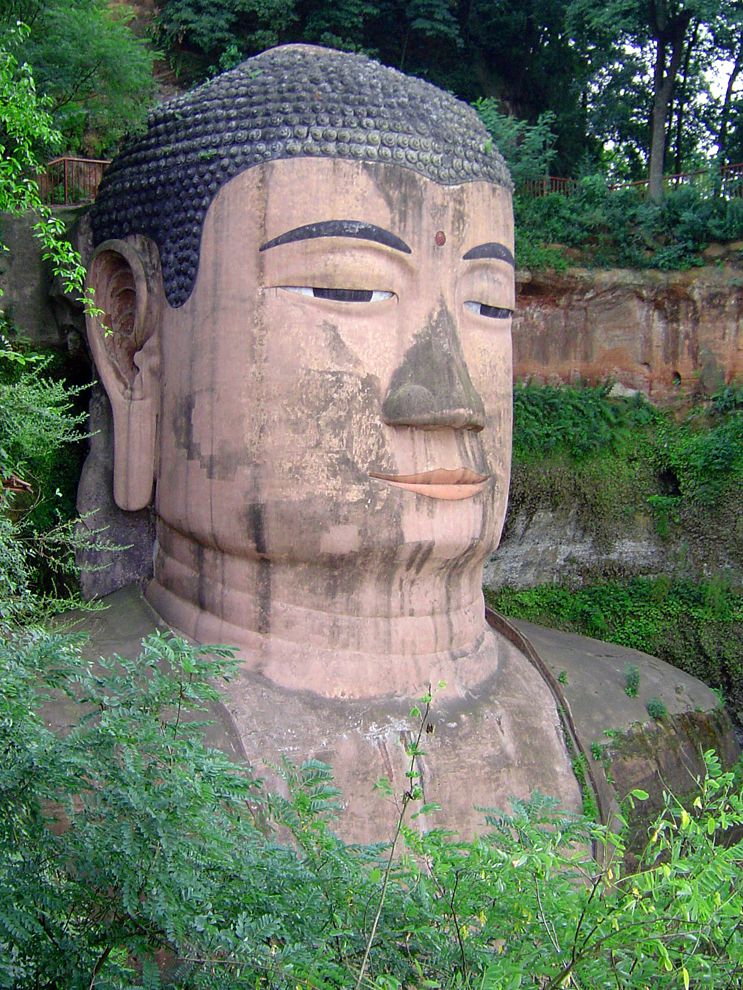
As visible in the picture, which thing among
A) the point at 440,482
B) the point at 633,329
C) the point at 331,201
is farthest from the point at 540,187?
the point at 440,482

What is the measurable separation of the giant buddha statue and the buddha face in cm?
1

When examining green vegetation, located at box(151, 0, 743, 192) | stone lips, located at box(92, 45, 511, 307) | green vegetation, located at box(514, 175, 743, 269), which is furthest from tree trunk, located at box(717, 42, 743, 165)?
stone lips, located at box(92, 45, 511, 307)

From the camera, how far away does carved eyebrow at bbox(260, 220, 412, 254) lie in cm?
666

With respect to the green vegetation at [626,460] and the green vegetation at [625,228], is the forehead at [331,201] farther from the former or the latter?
the green vegetation at [625,228]

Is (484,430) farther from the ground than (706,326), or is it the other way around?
(706,326)

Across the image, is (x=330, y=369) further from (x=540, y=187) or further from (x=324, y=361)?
(x=540, y=187)

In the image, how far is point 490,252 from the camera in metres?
7.18

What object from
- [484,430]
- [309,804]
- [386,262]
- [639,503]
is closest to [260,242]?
[386,262]

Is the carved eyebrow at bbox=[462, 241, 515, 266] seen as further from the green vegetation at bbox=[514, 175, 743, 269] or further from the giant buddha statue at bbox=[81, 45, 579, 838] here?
the green vegetation at bbox=[514, 175, 743, 269]

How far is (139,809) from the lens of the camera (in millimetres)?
3695

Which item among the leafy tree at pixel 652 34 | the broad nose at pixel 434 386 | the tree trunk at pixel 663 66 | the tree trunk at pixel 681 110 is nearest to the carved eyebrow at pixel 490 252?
the broad nose at pixel 434 386

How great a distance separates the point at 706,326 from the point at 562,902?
9033 millimetres

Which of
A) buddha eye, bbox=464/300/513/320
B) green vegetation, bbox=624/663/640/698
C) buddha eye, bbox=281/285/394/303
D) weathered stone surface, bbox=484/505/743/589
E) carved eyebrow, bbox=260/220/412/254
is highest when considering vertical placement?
carved eyebrow, bbox=260/220/412/254

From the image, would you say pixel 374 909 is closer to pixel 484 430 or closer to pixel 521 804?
pixel 521 804
